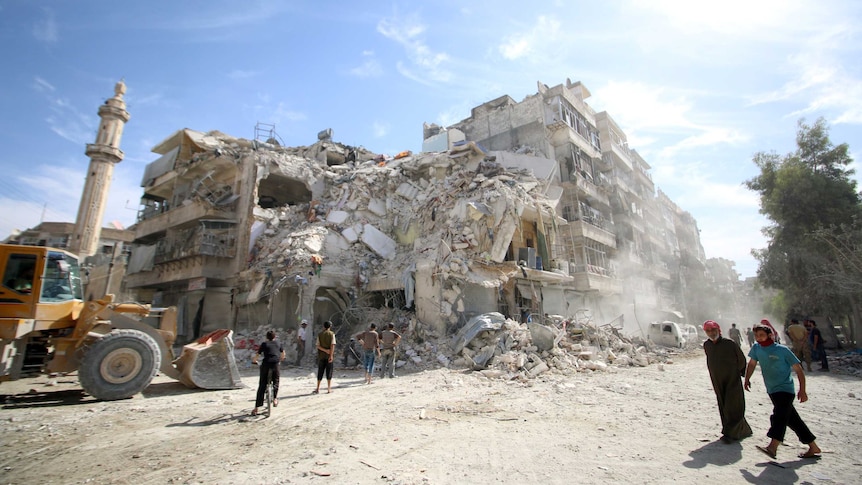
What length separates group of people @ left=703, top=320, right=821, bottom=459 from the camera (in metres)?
3.97

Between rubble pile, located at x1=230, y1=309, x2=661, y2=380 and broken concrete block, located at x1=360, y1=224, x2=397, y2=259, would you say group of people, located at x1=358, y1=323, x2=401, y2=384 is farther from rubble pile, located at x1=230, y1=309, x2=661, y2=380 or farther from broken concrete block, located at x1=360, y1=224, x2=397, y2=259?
broken concrete block, located at x1=360, y1=224, x2=397, y2=259

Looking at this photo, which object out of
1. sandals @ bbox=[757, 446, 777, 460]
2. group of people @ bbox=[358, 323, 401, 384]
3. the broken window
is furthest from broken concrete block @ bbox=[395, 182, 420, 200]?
sandals @ bbox=[757, 446, 777, 460]

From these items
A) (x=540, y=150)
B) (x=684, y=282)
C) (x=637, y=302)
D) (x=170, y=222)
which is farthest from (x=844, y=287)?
(x=170, y=222)

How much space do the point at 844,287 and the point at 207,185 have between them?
2952cm


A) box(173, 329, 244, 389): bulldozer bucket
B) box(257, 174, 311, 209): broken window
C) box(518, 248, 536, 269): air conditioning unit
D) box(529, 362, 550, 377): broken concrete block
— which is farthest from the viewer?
box(257, 174, 311, 209): broken window

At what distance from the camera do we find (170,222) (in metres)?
21.5

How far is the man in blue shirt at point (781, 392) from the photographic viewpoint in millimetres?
3926

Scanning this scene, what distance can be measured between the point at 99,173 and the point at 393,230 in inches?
1058

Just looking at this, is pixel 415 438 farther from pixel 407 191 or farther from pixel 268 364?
pixel 407 191

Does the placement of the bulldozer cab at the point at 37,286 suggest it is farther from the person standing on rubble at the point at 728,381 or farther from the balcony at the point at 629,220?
the balcony at the point at 629,220

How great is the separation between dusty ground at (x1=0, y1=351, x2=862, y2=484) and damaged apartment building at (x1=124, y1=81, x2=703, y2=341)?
7.01 m

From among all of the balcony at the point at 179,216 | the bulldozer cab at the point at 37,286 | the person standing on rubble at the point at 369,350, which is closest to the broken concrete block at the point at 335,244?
the balcony at the point at 179,216

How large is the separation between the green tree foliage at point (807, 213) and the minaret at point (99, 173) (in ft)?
141

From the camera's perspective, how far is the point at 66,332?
7.15 m
